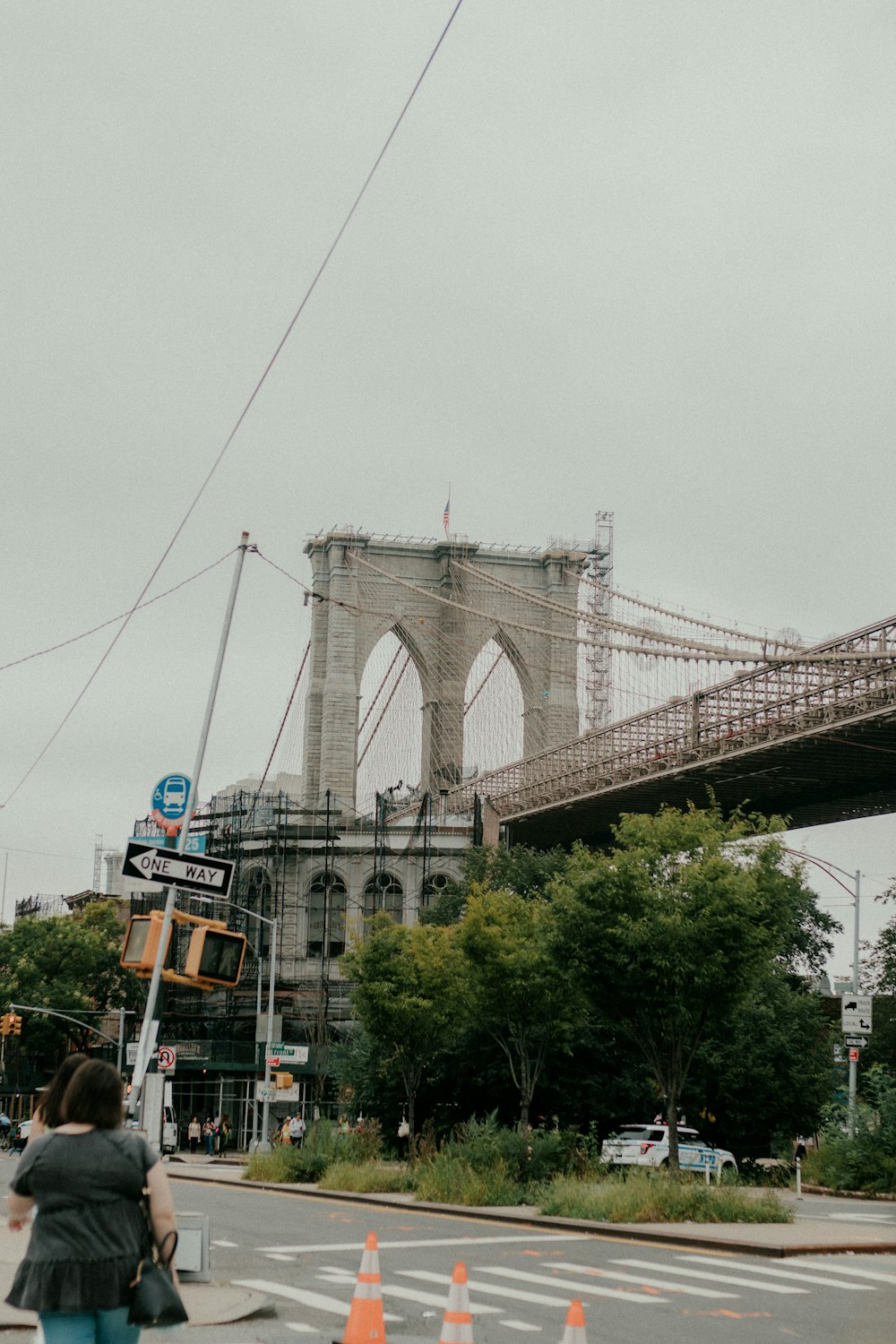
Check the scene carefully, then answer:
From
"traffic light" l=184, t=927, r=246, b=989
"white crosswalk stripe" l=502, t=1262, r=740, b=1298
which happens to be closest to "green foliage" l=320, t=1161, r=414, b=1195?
"white crosswalk stripe" l=502, t=1262, r=740, b=1298

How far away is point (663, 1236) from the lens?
60.6ft

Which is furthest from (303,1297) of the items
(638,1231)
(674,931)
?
(674,931)

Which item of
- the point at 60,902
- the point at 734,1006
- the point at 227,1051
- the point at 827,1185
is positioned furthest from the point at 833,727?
the point at 60,902

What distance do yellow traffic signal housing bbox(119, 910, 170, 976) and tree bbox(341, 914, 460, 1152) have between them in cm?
2003

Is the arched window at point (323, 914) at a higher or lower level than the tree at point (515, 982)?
higher

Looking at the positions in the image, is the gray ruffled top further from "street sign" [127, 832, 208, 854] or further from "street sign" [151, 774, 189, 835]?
"street sign" [151, 774, 189, 835]

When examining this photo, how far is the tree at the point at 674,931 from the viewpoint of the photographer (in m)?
23.6

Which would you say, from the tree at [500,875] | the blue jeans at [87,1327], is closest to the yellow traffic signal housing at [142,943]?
the blue jeans at [87,1327]

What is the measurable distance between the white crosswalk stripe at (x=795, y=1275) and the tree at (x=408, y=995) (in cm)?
1607

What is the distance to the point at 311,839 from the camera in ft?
243

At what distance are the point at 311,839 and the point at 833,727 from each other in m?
33.3

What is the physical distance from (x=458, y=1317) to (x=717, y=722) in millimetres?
46642

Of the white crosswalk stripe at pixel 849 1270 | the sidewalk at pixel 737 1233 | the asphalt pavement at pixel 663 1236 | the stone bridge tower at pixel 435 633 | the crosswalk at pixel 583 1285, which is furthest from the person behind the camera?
the stone bridge tower at pixel 435 633

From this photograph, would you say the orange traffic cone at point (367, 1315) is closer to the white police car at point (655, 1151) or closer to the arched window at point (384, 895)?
the white police car at point (655, 1151)
